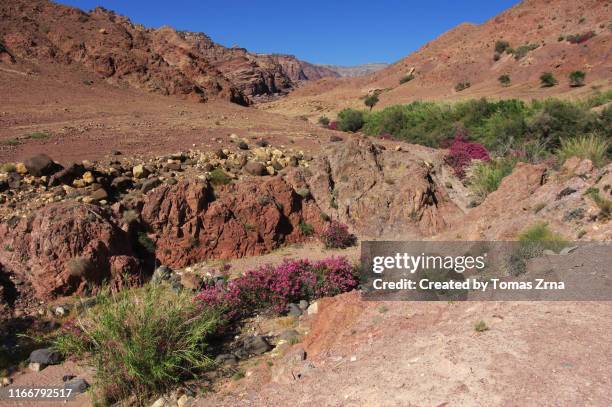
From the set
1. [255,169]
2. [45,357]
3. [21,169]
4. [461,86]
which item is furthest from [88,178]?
[461,86]

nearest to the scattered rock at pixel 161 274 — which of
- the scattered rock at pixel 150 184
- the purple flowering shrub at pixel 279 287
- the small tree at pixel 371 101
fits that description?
the purple flowering shrub at pixel 279 287

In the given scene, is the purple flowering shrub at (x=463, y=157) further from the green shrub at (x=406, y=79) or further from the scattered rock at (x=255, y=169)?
the green shrub at (x=406, y=79)

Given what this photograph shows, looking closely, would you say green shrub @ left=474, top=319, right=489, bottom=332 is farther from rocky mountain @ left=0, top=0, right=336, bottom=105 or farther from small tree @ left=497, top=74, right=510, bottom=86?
small tree @ left=497, top=74, right=510, bottom=86

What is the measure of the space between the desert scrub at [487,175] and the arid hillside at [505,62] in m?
19.2

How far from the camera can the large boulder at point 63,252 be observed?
7281mm

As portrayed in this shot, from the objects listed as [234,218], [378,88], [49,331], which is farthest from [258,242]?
[378,88]

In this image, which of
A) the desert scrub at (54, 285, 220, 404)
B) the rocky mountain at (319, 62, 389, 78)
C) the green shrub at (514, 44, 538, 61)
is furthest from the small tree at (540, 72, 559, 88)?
the rocky mountain at (319, 62, 389, 78)

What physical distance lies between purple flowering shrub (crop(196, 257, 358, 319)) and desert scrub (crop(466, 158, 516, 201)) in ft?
15.0

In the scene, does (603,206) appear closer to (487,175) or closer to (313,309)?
(487,175)

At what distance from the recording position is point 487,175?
10.4 meters

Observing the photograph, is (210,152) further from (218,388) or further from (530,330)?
(530,330)

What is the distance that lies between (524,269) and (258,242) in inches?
205

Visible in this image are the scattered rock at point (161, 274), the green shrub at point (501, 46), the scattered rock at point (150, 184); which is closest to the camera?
the scattered rock at point (161, 274)

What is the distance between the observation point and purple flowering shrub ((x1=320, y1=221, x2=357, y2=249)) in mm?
9414
